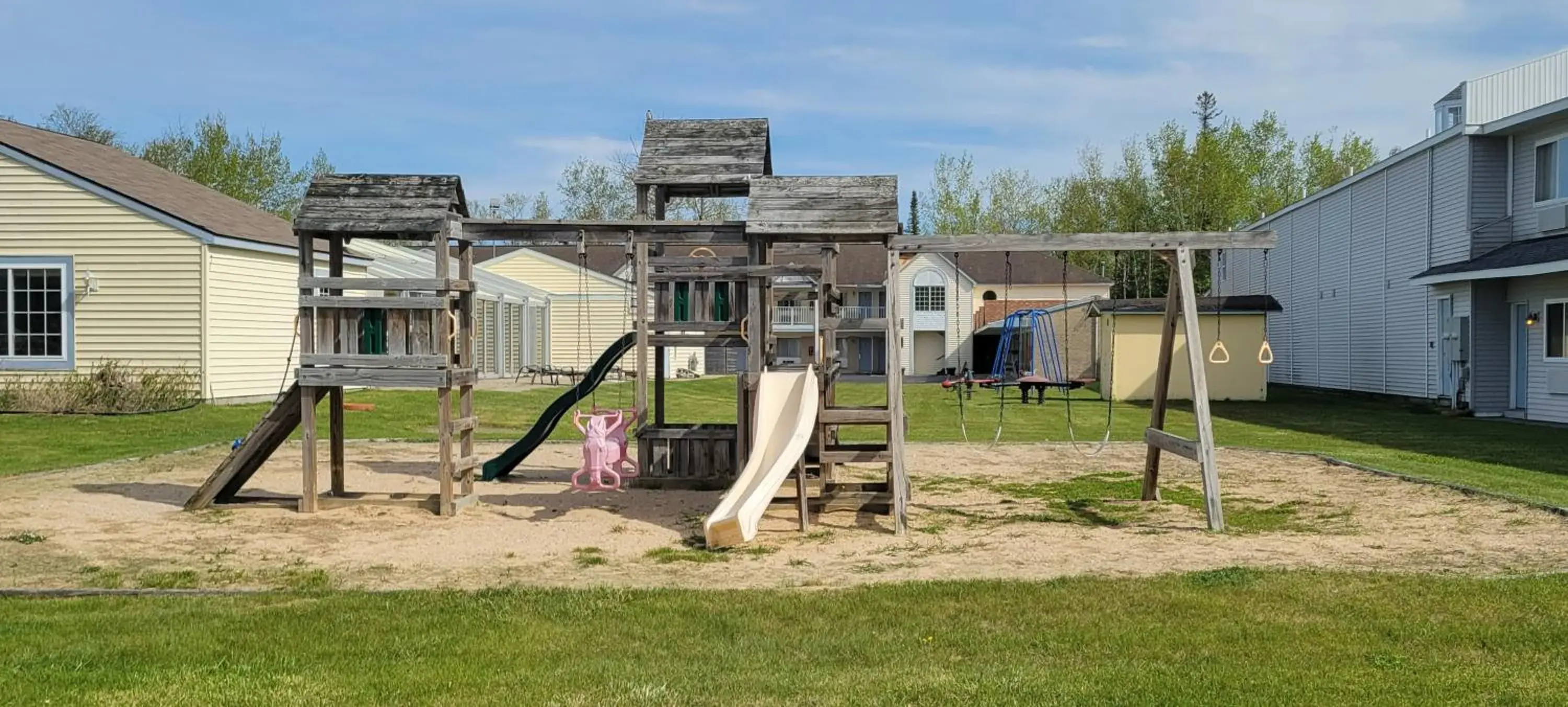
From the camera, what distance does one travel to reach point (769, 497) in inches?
379

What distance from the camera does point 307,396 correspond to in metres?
11.7

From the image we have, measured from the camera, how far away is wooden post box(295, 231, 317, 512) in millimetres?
11586

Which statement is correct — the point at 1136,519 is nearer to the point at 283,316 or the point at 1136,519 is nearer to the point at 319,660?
the point at 319,660

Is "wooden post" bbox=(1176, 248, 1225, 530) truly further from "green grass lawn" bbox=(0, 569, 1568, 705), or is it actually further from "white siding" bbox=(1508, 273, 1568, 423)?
"white siding" bbox=(1508, 273, 1568, 423)

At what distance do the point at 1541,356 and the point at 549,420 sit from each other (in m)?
17.8

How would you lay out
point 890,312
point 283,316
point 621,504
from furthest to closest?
point 283,316 → point 621,504 → point 890,312

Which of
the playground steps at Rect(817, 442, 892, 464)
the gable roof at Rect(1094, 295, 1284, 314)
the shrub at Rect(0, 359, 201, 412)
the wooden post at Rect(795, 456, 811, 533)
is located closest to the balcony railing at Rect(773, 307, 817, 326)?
the gable roof at Rect(1094, 295, 1284, 314)

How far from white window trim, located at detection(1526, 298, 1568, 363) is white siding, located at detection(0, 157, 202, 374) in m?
22.6

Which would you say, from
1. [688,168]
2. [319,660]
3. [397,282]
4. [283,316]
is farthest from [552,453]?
[319,660]

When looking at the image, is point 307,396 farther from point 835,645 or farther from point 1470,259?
point 1470,259

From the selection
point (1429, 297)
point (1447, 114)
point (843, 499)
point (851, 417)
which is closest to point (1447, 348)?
point (1429, 297)

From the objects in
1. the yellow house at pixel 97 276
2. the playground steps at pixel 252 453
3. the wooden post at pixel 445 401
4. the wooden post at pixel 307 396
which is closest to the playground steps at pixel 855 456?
the wooden post at pixel 445 401

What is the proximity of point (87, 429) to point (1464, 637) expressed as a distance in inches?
719

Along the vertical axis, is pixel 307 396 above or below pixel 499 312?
below
